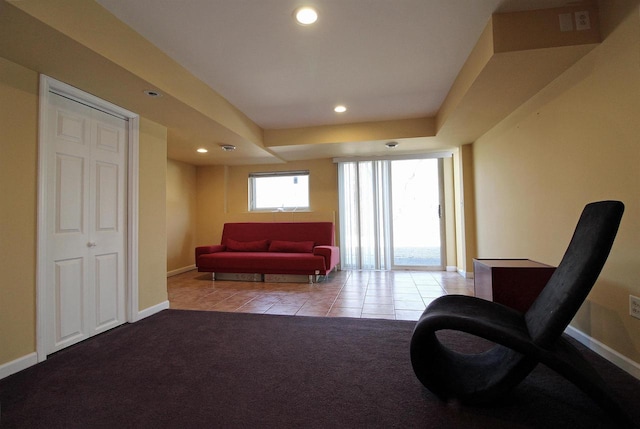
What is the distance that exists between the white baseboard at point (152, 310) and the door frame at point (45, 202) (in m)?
0.05

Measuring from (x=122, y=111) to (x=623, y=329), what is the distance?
4.29 metres

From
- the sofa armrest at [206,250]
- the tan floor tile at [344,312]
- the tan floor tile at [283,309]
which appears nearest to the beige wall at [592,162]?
the tan floor tile at [344,312]

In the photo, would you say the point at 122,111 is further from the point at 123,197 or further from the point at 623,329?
the point at 623,329

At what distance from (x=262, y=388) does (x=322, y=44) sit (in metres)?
2.57

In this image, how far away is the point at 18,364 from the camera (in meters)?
1.84

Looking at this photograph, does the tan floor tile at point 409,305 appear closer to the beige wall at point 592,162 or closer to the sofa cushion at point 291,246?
the beige wall at point 592,162

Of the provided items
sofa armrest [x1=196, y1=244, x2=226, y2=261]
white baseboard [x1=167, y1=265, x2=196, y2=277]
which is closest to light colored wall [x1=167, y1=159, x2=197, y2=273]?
white baseboard [x1=167, y1=265, x2=196, y2=277]

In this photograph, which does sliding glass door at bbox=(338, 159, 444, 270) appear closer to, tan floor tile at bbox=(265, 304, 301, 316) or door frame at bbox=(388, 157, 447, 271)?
door frame at bbox=(388, 157, 447, 271)

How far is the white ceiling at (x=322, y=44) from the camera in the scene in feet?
6.23

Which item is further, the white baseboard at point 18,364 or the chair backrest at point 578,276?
the white baseboard at point 18,364

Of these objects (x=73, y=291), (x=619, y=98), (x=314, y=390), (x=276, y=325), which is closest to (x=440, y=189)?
(x=619, y=98)

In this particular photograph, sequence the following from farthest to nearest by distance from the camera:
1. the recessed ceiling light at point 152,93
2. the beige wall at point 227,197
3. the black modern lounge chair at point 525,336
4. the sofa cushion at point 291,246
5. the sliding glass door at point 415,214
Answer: the beige wall at point 227,197, the sliding glass door at point 415,214, the sofa cushion at point 291,246, the recessed ceiling light at point 152,93, the black modern lounge chair at point 525,336

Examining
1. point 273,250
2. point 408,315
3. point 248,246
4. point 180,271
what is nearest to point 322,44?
point 408,315

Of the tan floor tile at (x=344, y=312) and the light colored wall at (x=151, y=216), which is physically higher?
the light colored wall at (x=151, y=216)
